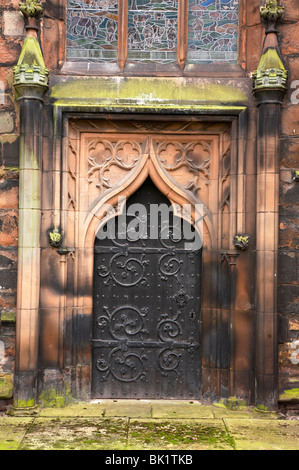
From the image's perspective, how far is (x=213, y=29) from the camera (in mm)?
6570

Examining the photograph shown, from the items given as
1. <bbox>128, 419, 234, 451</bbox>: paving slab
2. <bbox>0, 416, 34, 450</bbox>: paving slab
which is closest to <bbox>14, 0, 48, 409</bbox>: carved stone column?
<bbox>0, 416, 34, 450</bbox>: paving slab

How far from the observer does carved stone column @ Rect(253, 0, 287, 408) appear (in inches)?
238

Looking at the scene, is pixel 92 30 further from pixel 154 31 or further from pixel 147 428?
pixel 147 428

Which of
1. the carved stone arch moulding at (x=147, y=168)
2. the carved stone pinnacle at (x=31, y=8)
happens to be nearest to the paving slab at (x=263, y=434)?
the carved stone arch moulding at (x=147, y=168)

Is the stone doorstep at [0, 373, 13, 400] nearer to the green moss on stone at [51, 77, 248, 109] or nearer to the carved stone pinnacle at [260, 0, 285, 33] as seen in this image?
the green moss on stone at [51, 77, 248, 109]

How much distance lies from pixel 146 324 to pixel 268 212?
1933 mm

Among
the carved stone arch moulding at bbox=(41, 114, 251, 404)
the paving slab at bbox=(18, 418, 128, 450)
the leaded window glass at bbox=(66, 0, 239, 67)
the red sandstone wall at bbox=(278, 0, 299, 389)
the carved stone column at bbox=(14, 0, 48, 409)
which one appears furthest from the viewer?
the leaded window glass at bbox=(66, 0, 239, 67)

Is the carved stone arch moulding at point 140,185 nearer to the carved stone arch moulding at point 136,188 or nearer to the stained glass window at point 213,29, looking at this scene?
the carved stone arch moulding at point 136,188

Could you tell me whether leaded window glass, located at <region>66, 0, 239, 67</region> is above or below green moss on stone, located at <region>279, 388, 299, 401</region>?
above

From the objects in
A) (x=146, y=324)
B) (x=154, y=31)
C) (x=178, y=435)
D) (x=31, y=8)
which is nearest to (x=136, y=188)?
(x=146, y=324)

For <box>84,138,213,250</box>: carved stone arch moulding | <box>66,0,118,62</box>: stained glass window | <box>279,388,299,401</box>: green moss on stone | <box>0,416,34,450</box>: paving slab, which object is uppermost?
<box>66,0,118,62</box>: stained glass window

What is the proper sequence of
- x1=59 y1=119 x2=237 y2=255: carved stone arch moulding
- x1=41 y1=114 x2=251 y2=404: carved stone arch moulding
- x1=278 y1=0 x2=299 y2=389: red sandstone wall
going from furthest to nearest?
x1=59 y1=119 x2=237 y2=255: carved stone arch moulding → x1=41 y1=114 x2=251 y2=404: carved stone arch moulding → x1=278 y1=0 x2=299 y2=389: red sandstone wall

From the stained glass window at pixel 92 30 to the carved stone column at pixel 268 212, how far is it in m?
1.74

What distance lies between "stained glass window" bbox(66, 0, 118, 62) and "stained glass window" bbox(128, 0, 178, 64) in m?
0.21
